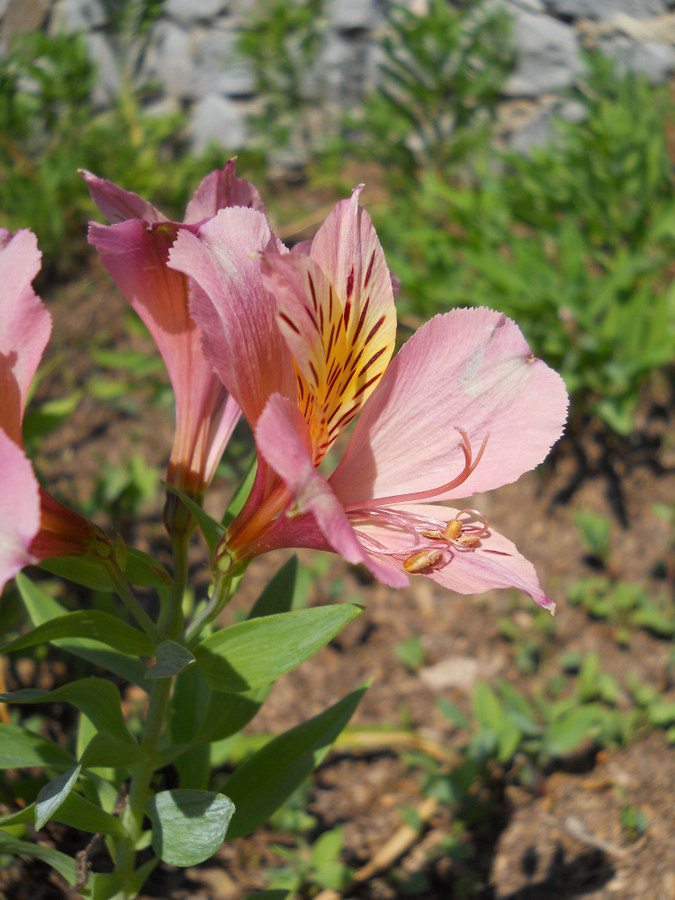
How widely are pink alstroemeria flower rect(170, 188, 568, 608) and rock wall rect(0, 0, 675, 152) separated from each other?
284 centimetres

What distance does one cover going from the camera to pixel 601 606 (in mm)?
1927

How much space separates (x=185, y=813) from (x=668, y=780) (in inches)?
44.5

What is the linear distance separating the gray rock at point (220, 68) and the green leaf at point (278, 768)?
13.6 feet

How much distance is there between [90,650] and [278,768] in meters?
0.30

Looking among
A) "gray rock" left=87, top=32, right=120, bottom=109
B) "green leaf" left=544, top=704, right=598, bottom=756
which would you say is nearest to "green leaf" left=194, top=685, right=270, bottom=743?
"green leaf" left=544, top=704, right=598, bottom=756

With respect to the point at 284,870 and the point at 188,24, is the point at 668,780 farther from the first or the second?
the point at 188,24

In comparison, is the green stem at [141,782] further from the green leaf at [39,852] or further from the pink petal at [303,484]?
the pink petal at [303,484]

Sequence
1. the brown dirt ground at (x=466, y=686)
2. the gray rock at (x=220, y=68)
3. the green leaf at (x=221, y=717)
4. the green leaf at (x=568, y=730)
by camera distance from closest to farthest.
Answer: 1. the green leaf at (x=221, y=717)
2. the brown dirt ground at (x=466, y=686)
3. the green leaf at (x=568, y=730)
4. the gray rock at (x=220, y=68)

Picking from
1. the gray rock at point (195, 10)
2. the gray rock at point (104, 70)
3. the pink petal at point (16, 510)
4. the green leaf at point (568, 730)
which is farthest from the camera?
the gray rock at point (195, 10)

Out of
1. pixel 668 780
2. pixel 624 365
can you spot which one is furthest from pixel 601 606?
pixel 624 365

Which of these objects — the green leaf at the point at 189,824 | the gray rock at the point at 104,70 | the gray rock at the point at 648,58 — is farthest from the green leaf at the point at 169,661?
the gray rock at the point at 648,58

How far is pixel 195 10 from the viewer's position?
13.6 feet

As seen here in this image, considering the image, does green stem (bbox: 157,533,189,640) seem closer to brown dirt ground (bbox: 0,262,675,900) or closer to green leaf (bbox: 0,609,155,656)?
green leaf (bbox: 0,609,155,656)

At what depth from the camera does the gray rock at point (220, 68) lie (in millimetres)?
4246
